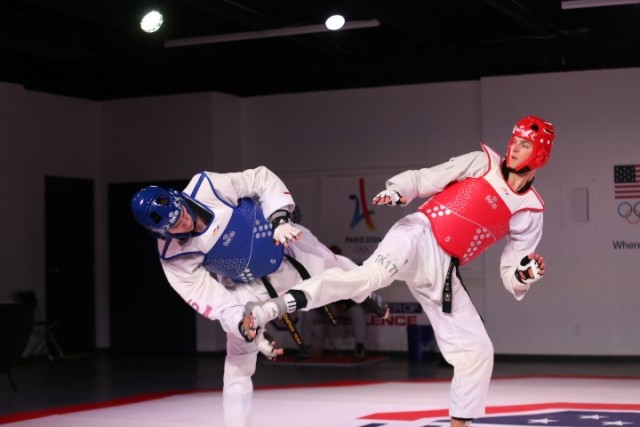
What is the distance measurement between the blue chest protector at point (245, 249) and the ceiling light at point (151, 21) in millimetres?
4413

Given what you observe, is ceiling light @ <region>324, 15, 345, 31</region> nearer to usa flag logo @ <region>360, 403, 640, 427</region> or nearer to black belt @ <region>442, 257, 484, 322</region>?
usa flag logo @ <region>360, 403, 640, 427</region>

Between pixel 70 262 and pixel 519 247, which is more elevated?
pixel 519 247

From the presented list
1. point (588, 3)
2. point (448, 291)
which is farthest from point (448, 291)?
point (588, 3)

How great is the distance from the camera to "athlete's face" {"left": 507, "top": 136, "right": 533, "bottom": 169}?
5172mm

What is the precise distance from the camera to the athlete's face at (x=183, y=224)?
5.05m

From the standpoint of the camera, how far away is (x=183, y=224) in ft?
16.7

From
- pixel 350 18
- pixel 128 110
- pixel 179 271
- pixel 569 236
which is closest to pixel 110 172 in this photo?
pixel 128 110

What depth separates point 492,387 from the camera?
29.3 feet

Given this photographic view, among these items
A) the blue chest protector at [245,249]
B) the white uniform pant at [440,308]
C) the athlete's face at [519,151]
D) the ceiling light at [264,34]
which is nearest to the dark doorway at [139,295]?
the ceiling light at [264,34]

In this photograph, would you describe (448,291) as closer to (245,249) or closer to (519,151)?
(519,151)

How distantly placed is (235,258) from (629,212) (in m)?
7.07

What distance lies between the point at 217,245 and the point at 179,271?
0.24 m

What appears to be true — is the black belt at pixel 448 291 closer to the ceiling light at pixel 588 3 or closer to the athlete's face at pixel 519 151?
the athlete's face at pixel 519 151

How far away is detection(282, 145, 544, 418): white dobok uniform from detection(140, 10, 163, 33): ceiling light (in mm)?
4801
